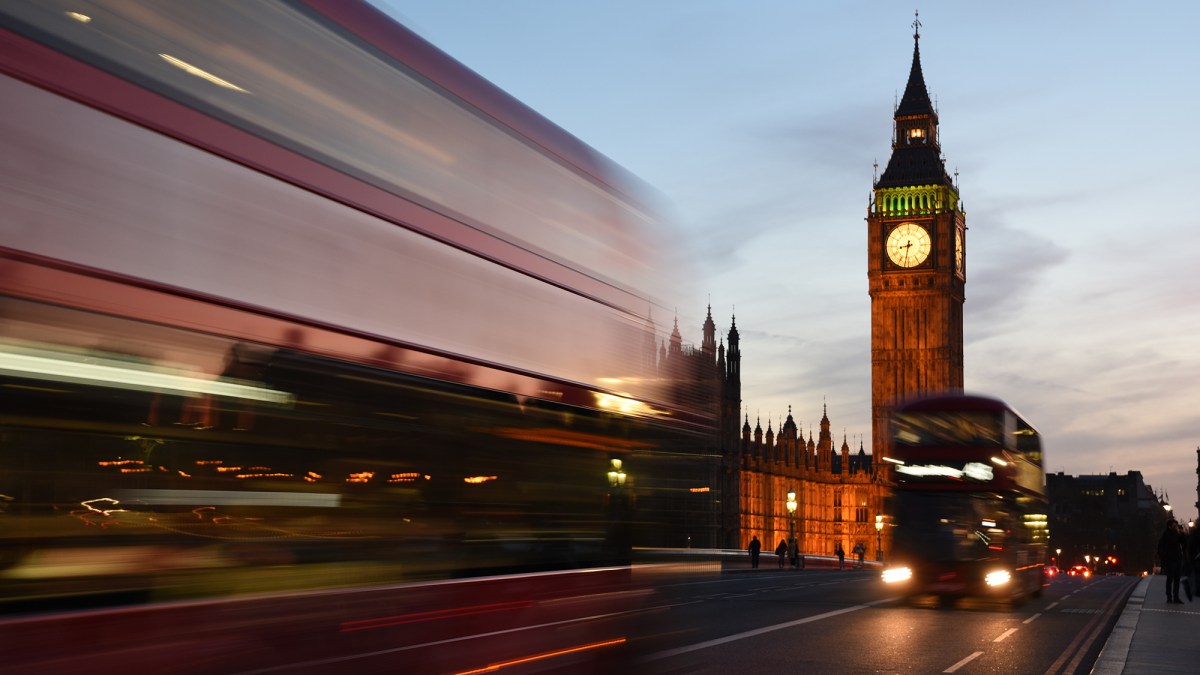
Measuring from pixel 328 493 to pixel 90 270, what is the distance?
1.43 m

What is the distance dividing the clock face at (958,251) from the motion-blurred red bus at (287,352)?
10455cm

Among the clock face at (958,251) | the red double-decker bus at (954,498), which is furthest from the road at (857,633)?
the clock face at (958,251)

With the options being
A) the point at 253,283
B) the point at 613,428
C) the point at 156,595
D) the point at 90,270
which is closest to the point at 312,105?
the point at 253,283

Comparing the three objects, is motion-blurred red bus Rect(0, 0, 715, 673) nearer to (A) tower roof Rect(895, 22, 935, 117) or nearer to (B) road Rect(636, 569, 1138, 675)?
(B) road Rect(636, 569, 1138, 675)

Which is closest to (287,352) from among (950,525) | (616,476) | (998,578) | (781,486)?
(616,476)

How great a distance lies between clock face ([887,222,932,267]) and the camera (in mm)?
106688

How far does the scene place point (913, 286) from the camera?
10650 cm

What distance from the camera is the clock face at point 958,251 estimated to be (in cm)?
10775

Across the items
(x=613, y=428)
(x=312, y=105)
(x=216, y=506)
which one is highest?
(x=312, y=105)

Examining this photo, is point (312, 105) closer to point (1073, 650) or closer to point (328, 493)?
point (328, 493)

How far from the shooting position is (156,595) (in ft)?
13.6

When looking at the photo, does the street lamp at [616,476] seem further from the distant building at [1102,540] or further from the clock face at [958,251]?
the distant building at [1102,540]

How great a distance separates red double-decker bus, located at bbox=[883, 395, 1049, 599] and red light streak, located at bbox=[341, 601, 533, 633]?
16323 millimetres

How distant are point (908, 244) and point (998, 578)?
87881mm
